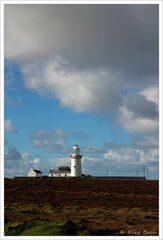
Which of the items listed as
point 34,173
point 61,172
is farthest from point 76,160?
point 34,173

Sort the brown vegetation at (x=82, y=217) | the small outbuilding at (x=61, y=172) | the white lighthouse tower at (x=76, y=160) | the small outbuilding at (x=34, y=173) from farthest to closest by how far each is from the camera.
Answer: the small outbuilding at (x=34, y=173) < the small outbuilding at (x=61, y=172) < the white lighthouse tower at (x=76, y=160) < the brown vegetation at (x=82, y=217)

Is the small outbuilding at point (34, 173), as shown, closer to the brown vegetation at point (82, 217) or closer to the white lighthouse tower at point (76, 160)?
the white lighthouse tower at point (76, 160)

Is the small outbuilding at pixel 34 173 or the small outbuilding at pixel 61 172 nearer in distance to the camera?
the small outbuilding at pixel 61 172

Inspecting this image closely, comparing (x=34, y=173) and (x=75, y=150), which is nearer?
(x=75, y=150)

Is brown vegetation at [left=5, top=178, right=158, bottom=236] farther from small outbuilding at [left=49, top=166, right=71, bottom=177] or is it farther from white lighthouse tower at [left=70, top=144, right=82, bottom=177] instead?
small outbuilding at [left=49, top=166, right=71, bottom=177]

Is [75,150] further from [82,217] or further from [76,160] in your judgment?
[82,217]

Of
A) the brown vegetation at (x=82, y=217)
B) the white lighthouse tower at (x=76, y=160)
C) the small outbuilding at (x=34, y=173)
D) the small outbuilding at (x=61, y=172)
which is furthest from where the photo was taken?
the small outbuilding at (x=34, y=173)

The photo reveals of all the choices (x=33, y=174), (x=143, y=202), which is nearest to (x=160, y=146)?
(x=143, y=202)

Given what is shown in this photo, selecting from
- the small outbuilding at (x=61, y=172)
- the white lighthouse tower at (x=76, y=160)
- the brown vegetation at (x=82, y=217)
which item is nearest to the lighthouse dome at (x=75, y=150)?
the white lighthouse tower at (x=76, y=160)

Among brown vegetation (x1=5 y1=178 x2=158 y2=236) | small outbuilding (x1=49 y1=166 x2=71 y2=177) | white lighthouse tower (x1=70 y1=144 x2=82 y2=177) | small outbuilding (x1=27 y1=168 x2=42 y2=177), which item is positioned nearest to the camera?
brown vegetation (x1=5 y1=178 x2=158 y2=236)

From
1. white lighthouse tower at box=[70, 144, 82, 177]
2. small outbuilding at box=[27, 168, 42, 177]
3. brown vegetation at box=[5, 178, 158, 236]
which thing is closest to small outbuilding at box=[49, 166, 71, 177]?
small outbuilding at box=[27, 168, 42, 177]

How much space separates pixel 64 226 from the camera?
12.8 meters

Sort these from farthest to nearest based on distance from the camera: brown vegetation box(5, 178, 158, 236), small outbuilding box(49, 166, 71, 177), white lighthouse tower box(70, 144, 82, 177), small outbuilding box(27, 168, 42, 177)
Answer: small outbuilding box(27, 168, 42, 177) < small outbuilding box(49, 166, 71, 177) < white lighthouse tower box(70, 144, 82, 177) < brown vegetation box(5, 178, 158, 236)

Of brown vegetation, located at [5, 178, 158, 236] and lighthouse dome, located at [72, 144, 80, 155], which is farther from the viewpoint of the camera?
lighthouse dome, located at [72, 144, 80, 155]
